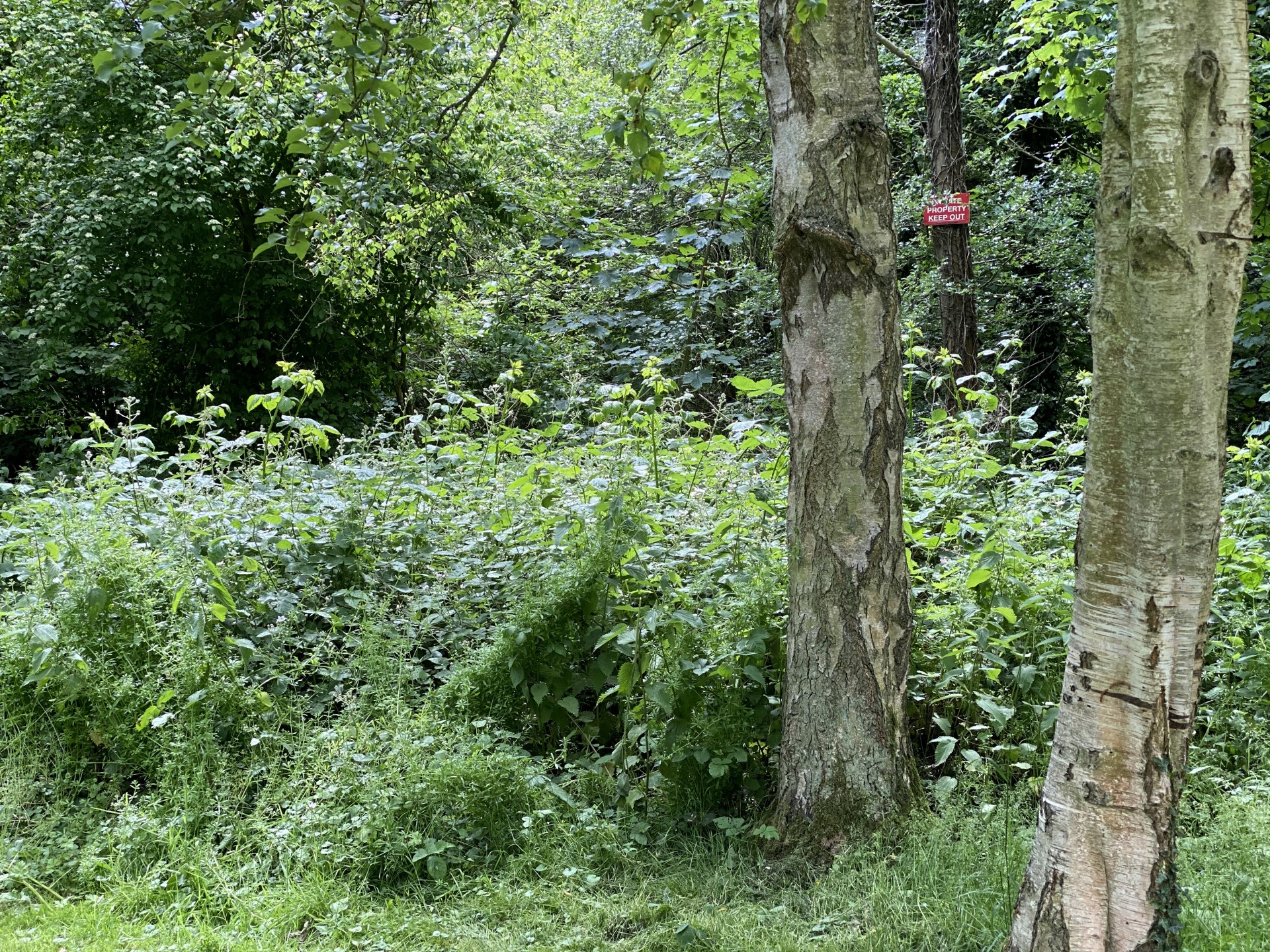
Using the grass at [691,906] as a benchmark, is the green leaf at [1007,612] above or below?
above

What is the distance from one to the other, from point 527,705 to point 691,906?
50.8 inches

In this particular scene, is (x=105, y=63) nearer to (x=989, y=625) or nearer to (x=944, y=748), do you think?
(x=944, y=748)

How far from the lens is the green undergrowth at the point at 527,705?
318 centimetres

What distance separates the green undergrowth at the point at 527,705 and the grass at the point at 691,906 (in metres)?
0.01

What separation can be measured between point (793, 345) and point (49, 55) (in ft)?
36.2

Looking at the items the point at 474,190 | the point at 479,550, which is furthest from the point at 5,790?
the point at 474,190

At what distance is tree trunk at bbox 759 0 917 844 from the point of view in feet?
10.7

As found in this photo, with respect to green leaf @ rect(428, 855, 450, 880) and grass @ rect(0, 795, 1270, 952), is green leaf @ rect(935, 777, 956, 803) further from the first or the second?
green leaf @ rect(428, 855, 450, 880)

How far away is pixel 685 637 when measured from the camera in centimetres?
375

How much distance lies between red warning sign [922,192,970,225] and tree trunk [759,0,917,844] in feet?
16.2

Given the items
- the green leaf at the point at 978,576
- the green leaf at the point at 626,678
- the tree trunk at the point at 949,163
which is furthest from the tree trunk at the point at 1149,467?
the tree trunk at the point at 949,163

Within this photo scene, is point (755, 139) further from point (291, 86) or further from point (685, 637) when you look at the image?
point (291, 86)

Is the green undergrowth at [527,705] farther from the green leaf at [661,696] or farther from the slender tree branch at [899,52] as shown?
the slender tree branch at [899,52]

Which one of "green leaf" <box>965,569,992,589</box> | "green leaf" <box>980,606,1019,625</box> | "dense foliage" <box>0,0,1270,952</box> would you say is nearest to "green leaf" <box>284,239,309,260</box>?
"dense foliage" <box>0,0,1270,952</box>
